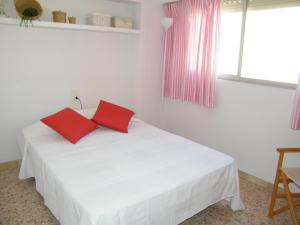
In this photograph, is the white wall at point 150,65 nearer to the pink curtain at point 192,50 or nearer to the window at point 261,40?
the pink curtain at point 192,50

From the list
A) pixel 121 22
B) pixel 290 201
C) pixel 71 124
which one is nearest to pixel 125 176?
pixel 71 124

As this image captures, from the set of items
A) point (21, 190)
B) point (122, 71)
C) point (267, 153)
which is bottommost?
point (21, 190)

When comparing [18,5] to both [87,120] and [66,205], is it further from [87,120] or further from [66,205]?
[66,205]

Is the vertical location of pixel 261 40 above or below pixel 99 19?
below

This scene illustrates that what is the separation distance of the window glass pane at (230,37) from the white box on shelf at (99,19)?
1.44 meters

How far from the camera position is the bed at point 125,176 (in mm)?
1630

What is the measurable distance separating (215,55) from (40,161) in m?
2.30

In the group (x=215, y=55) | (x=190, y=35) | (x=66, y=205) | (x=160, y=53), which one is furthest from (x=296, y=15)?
(x=66, y=205)

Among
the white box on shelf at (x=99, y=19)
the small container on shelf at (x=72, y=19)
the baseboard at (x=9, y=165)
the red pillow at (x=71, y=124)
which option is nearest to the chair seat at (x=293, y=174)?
the red pillow at (x=71, y=124)

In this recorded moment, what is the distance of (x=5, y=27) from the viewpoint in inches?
105

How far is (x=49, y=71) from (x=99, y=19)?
89 cm

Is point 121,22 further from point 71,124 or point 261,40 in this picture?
point 261,40

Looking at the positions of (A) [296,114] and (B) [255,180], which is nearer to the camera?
(A) [296,114]

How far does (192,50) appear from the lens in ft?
11.2
